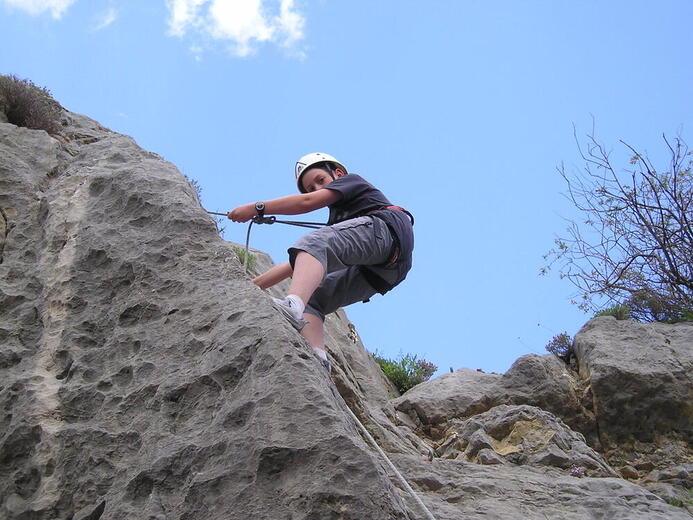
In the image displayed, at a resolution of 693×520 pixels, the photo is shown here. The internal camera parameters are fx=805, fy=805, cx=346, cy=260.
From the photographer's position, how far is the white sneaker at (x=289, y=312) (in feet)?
13.4

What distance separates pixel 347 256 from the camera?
477 centimetres

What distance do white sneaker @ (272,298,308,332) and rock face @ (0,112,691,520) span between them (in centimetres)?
12

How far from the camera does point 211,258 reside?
438 centimetres

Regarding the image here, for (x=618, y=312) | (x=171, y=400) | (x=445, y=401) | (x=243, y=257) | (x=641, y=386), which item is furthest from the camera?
(x=618, y=312)

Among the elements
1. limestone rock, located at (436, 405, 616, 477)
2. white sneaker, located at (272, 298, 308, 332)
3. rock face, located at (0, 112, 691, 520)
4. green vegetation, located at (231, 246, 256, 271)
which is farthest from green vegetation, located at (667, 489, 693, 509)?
green vegetation, located at (231, 246, 256, 271)

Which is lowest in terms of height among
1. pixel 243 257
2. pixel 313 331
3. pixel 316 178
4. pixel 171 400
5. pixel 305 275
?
pixel 171 400

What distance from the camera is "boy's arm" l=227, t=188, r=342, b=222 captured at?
481 cm

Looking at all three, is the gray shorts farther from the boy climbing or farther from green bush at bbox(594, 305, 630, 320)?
green bush at bbox(594, 305, 630, 320)

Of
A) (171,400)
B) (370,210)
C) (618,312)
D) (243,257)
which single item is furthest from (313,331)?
(618,312)

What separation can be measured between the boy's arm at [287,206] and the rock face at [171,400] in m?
0.27

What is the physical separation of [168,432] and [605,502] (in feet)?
8.48

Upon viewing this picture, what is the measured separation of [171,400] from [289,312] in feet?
2.77

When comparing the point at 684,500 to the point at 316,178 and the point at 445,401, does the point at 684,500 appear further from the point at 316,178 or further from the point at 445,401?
the point at 316,178

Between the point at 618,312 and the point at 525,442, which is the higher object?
the point at 618,312
